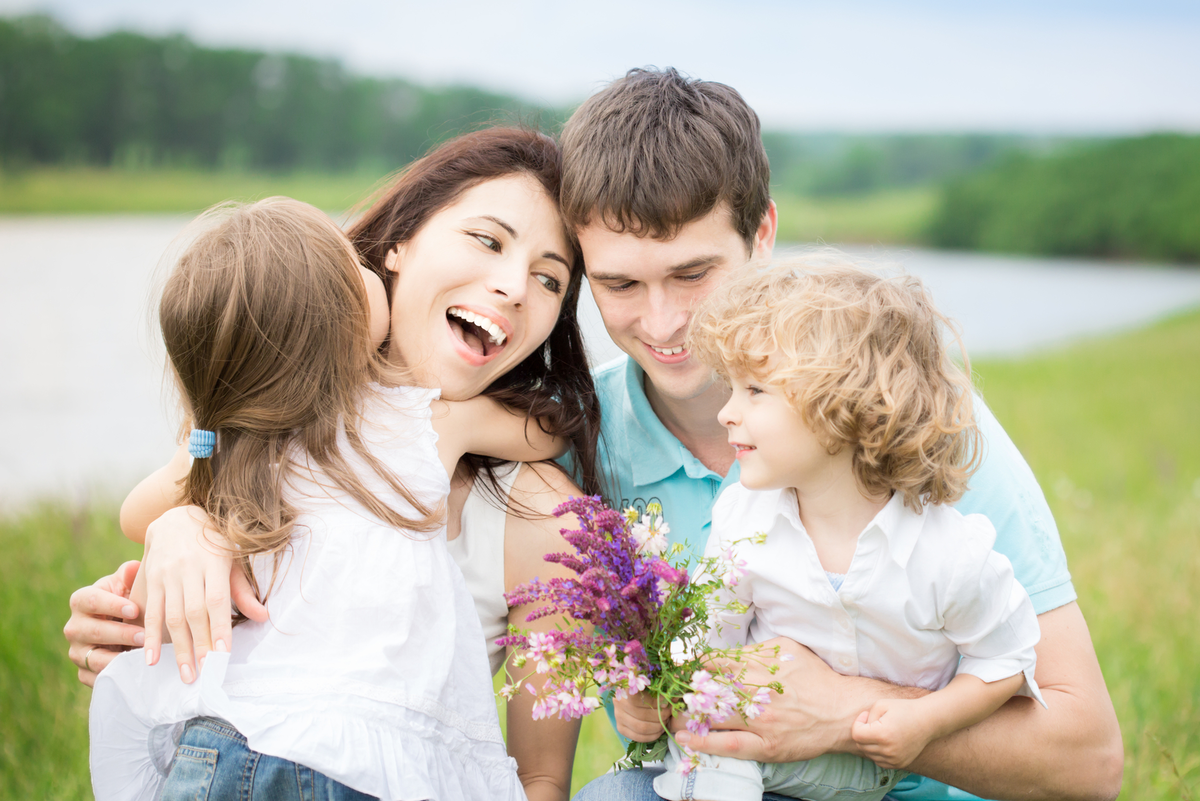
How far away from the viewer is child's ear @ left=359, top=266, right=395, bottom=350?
2326 millimetres

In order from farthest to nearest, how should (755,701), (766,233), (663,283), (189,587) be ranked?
(766,233), (663,283), (189,587), (755,701)

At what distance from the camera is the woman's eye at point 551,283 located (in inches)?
100

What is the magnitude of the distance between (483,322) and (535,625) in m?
0.86

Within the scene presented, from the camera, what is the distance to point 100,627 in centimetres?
219

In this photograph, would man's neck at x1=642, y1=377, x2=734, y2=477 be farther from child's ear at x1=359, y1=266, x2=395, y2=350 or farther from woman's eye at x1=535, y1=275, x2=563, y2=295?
child's ear at x1=359, y1=266, x2=395, y2=350

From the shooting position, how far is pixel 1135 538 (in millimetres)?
5633

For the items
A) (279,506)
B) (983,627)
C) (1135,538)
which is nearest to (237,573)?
(279,506)

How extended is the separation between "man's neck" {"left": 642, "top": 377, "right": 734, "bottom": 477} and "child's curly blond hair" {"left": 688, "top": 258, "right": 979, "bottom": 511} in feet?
2.53

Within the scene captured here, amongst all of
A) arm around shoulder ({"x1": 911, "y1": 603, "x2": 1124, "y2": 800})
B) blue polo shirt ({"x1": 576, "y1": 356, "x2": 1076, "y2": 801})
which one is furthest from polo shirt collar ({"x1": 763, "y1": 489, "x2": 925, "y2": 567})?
arm around shoulder ({"x1": 911, "y1": 603, "x2": 1124, "y2": 800})

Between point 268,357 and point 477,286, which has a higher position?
point 477,286

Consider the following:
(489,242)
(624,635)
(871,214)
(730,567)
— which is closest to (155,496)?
(489,242)

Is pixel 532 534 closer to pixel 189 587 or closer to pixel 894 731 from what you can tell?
pixel 189 587

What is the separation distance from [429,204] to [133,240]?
1420 centimetres

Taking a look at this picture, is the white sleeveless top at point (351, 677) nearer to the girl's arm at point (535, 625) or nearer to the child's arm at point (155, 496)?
the girl's arm at point (535, 625)
